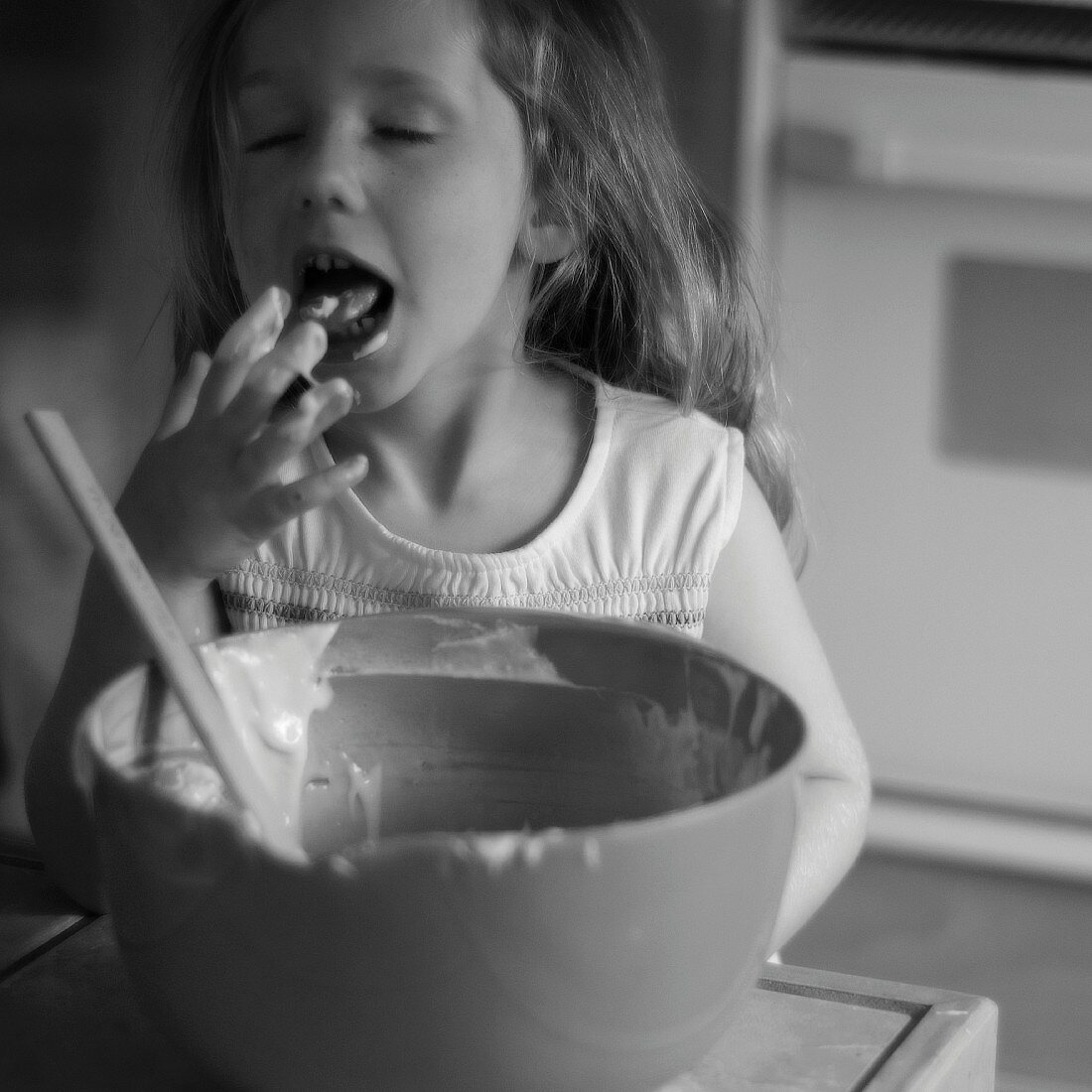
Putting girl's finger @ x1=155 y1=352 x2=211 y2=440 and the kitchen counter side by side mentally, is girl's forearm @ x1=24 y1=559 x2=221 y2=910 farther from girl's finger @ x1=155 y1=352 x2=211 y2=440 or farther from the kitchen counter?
the kitchen counter

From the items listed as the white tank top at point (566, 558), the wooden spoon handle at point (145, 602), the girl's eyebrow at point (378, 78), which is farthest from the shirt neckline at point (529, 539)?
the wooden spoon handle at point (145, 602)

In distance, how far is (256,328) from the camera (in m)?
0.62

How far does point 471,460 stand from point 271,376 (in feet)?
1.29

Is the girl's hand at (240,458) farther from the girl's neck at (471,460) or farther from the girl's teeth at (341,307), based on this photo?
the girl's neck at (471,460)

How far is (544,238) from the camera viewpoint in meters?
1.01

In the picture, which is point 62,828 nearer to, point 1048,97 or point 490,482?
point 490,482

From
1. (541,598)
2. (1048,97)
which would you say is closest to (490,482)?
(541,598)

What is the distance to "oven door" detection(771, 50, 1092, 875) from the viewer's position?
143 cm

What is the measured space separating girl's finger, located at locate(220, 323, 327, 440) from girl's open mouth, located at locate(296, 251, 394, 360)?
0.71ft

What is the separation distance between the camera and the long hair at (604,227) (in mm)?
979

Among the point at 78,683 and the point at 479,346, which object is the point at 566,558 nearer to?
the point at 479,346

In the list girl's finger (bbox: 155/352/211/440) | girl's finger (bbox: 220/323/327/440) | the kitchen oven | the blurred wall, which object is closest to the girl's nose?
girl's finger (bbox: 155/352/211/440)

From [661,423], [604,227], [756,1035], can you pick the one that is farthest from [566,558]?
[756,1035]

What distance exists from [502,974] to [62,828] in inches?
15.2
